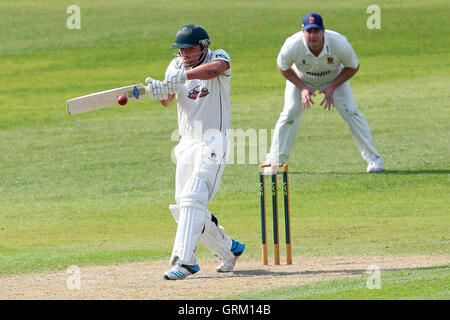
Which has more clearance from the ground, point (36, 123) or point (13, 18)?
point (13, 18)

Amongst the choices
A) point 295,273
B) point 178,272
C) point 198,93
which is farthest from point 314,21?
point 178,272

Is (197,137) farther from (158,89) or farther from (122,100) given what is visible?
(122,100)

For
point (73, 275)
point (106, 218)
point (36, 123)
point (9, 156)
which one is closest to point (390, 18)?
point (36, 123)

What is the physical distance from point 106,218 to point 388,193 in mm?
3746

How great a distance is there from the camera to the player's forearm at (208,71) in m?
7.86

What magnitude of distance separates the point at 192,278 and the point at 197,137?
123 centimetres

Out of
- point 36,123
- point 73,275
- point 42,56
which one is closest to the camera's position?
point 73,275

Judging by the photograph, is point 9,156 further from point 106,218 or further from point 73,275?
point 73,275

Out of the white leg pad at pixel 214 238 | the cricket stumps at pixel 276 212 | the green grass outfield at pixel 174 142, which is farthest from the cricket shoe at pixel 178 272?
the green grass outfield at pixel 174 142

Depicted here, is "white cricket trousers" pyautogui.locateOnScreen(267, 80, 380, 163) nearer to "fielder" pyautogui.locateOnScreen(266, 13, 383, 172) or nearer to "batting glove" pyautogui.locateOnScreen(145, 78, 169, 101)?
"fielder" pyautogui.locateOnScreen(266, 13, 383, 172)

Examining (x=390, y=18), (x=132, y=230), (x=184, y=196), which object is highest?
(x=390, y=18)

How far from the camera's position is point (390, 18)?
28703 mm

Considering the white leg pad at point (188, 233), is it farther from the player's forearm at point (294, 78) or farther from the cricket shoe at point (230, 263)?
the player's forearm at point (294, 78)

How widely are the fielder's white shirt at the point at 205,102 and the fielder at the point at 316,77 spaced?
4136 mm
